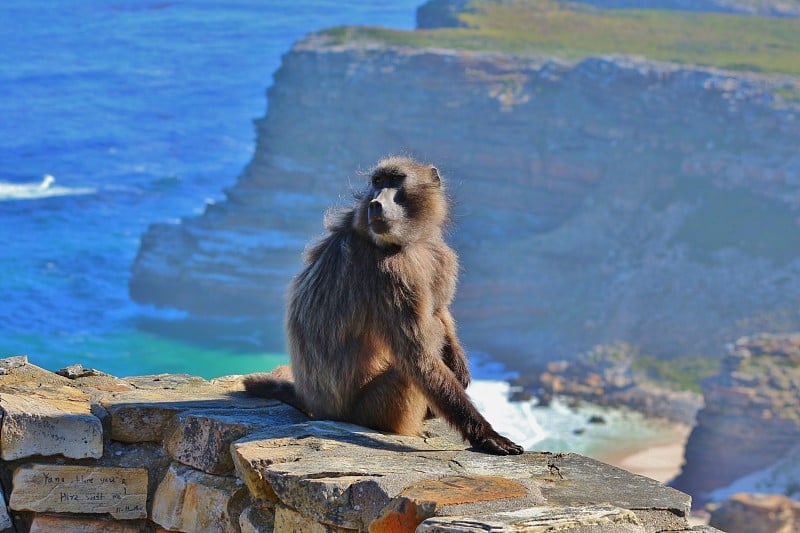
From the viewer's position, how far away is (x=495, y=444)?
169 inches

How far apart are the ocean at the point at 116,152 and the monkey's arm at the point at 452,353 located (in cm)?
3576

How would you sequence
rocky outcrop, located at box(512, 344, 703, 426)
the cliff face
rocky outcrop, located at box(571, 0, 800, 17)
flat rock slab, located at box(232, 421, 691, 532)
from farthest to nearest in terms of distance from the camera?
rocky outcrop, located at box(571, 0, 800, 17)
the cliff face
rocky outcrop, located at box(512, 344, 703, 426)
flat rock slab, located at box(232, 421, 691, 532)

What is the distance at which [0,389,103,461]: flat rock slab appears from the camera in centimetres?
421

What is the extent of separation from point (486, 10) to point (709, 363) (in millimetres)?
25123

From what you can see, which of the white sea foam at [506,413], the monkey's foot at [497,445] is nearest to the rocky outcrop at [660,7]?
the white sea foam at [506,413]

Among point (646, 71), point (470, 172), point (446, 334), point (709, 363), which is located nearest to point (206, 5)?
Result: point (470, 172)

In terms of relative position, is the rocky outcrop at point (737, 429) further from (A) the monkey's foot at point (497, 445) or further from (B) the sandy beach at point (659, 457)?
(A) the monkey's foot at point (497, 445)

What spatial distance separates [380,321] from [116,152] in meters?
43.3

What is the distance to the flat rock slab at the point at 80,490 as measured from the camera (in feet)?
13.9

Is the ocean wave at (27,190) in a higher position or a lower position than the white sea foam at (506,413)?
higher

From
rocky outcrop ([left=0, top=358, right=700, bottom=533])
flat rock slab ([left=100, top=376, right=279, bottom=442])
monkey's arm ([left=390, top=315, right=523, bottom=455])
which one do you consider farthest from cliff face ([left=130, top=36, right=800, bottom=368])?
monkey's arm ([left=390, top=315, right=523, bottom=455])

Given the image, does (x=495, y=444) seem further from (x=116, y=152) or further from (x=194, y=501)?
(x=116, y=152)

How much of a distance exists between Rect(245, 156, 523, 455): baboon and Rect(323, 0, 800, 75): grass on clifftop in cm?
5801

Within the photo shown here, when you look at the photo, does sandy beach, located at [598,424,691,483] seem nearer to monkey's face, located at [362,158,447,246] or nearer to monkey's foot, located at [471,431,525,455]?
monkey's face, located at [362,158,447,246]
